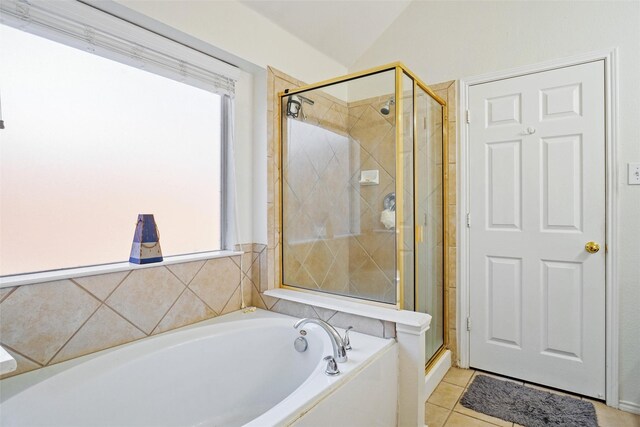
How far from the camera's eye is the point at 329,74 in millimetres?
2674

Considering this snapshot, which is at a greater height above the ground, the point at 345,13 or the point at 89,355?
the point at 345,13

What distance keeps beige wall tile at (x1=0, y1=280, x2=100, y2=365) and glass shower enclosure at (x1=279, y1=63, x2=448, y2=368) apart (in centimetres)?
112

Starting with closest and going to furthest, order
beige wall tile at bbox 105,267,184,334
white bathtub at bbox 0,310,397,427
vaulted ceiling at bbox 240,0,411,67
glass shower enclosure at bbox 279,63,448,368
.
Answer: white bathtub at bbox 0,310,397,427 → beige wall tile at bbox 105,267,184,334 → glass shower enclosure at bbox 279,63,448,368 → vaulted ceiling at bbox 240,0,411,67

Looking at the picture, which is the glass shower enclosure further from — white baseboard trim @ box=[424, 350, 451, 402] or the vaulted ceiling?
the vaulted ceiling

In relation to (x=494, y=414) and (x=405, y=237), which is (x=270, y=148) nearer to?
(x=405, y=237)

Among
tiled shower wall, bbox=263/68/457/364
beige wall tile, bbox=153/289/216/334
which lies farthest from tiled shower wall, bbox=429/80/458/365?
beige wall tile, bbox=153/289/216/334

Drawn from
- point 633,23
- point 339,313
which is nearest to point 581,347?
point 339,313

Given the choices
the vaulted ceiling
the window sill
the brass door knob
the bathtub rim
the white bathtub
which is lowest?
the white bathtub

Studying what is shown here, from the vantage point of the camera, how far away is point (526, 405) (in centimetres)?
190

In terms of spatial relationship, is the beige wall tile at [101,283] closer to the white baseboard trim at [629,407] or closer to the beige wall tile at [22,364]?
the beige wall tile at [22,364]

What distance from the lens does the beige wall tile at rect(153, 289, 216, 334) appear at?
173cm

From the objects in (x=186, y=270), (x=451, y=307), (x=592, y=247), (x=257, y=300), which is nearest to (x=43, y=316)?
(x=186, y=270)

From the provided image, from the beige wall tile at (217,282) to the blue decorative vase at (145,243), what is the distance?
277 millimetres

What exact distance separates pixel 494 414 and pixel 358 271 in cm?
105
